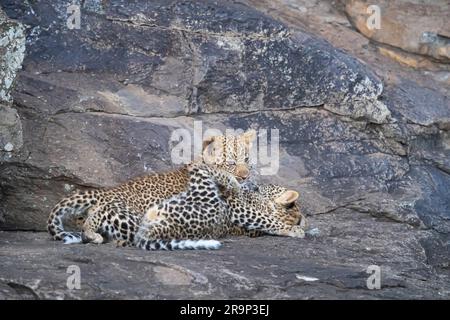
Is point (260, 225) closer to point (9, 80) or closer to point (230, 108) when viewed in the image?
point (230, 108)

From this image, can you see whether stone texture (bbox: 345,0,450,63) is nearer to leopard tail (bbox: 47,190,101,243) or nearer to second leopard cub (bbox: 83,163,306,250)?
second leopard cub (bbox: 83,163,306,250)

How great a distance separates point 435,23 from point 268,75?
251 centimetres

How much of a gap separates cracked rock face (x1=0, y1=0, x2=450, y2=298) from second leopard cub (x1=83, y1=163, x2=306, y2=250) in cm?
57

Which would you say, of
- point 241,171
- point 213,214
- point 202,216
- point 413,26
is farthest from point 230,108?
point 413,26

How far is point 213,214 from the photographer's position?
1186 centimetres

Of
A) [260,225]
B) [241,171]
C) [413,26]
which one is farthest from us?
[413,26]

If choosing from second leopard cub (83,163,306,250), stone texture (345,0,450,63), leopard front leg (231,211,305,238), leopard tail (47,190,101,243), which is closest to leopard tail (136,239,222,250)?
second leopard cub (83,163,306,250)

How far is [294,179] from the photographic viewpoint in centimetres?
1363

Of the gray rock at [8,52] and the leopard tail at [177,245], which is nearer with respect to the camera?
the leopard tail at [177,245]

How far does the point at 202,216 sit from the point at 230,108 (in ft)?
8.94

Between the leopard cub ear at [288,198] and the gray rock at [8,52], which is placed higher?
the gray rock at [8,52]

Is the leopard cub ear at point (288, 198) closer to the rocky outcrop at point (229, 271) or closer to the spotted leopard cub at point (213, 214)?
the spotted leopard cub at point (213, 214)

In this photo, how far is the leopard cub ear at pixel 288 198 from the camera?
12512 mm

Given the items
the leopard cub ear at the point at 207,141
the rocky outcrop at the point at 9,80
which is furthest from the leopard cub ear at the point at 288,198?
the rocky outcrop at the point at 9,80
